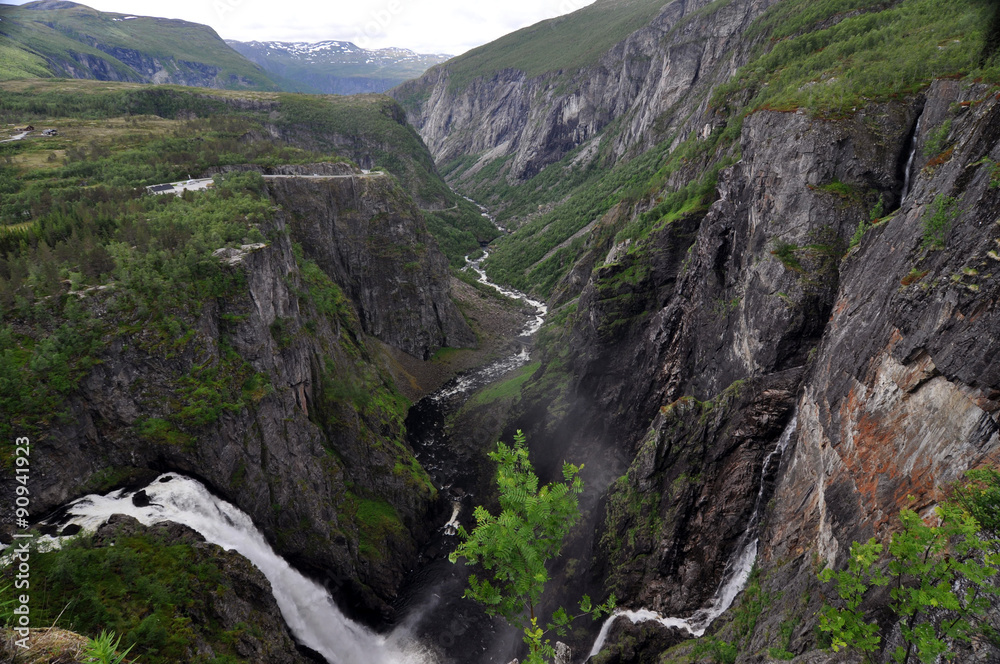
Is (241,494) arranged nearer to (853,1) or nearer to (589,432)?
(589,432)

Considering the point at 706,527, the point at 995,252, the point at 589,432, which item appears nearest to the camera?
the point at 995,252

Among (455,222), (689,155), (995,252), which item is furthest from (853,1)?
(455,222)

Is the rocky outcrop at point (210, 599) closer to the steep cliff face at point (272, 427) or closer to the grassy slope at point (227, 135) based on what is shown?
the steep cliff face at point (272, 427)

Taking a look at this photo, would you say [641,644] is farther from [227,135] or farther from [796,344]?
[227,135]

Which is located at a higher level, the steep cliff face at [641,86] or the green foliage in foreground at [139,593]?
the steep cliff face at [641,86]

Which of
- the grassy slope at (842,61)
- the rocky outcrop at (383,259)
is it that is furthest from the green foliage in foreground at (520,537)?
the rocky outcrop at (383,259)

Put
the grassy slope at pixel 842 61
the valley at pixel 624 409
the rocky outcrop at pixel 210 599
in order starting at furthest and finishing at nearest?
the grassy slope at pixel 842 61 → the rocky outcrop at pixel 210 599 → the valley at pixel 624 409
